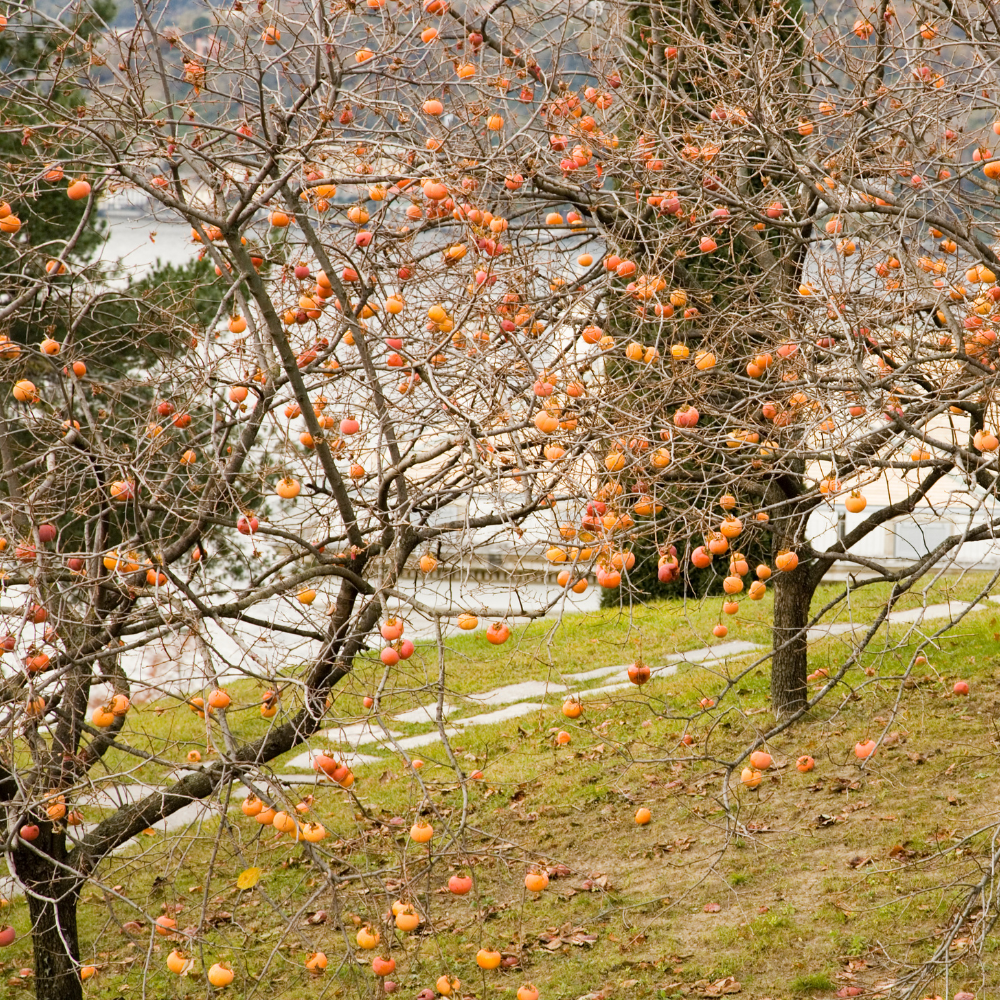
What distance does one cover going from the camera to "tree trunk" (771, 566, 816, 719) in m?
6.26

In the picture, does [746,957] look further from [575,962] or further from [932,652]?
[932,652]

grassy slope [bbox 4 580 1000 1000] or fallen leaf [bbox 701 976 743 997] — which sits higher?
grassy slope [bbox 4 580 1000 1000]

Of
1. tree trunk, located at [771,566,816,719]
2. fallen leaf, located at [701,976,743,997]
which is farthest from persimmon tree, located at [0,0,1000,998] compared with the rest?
fallen leaf, located at [701,976,743,997]

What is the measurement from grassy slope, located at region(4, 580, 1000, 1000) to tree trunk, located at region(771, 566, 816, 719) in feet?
0.92

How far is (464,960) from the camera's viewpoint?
192 inches

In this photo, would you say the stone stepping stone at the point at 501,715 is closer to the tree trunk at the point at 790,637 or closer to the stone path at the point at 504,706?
the stone path at the point at 504,706

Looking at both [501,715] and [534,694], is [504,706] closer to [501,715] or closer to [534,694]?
[501,715]

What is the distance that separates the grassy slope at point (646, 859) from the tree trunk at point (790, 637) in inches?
11.1

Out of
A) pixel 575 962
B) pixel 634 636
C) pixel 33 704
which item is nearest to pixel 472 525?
pixel 33 704

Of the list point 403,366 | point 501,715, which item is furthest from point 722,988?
point 501,715

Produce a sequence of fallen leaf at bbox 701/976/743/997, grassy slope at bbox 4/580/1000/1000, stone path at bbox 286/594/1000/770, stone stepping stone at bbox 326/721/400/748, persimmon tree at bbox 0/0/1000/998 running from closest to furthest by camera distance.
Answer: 1. stone stepping stone at bbox 326/721/400/748
2. persimmon tree at bbox 0/0/1000/998
3. fallen leaf at bbox 701/976/743/997
4. grassy slope at bbox 4/580/1000/1000
5. stone path at bbox 286/594/1000/770

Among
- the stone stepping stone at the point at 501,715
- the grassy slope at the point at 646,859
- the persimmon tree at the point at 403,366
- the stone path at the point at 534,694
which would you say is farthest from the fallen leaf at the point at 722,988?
the stone stepping stone at the point at 501,715

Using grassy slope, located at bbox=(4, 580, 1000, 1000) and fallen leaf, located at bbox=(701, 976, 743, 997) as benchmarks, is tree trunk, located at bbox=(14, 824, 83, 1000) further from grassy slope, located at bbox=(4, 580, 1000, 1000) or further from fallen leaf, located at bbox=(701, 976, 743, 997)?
fallen leaf, located at bbox=(701, 976, 743, 997)

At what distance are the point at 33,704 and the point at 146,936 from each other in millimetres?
3181
